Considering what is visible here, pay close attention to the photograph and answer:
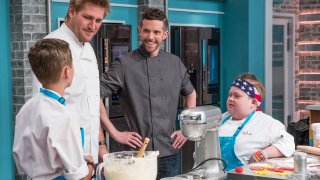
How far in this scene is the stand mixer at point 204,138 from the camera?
2.11m

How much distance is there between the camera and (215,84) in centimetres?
620

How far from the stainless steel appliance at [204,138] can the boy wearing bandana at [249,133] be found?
1.35 ft

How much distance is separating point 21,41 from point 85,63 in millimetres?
1466

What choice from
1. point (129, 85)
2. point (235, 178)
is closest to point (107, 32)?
point (129, 85)

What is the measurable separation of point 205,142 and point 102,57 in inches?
95.9

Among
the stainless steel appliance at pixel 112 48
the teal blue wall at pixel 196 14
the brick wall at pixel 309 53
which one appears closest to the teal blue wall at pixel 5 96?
the stainless steel appliance at pixel 112 48

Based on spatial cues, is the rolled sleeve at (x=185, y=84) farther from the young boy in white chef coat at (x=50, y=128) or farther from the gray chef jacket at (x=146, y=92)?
the young boy in white chef coat at (x=50, y=128)

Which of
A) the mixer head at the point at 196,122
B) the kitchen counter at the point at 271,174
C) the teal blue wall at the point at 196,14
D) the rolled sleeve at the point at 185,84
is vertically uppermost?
the teal blue wall at the point at 196,14

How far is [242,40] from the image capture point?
253 inches

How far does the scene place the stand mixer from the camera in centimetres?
211

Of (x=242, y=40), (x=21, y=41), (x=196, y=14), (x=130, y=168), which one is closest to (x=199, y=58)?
(x=196, y=14)

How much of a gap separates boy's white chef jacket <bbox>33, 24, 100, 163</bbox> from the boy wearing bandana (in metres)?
0.69

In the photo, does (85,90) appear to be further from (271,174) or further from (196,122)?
(271,174)

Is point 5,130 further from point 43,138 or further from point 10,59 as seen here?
point 43,138
